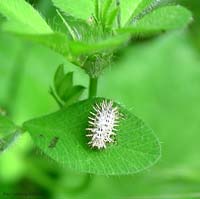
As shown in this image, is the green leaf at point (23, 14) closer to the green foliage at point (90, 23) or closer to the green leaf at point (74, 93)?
the green foliage at point (90, 23)

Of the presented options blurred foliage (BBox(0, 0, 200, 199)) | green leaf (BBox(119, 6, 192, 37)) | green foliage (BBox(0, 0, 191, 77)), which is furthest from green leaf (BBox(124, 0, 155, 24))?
blurred foliage (BBox(0, 0, 200, 199))

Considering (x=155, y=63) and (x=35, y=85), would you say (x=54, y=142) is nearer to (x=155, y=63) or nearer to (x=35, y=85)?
(x=35, y=85)

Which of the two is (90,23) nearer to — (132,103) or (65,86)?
(65,86)

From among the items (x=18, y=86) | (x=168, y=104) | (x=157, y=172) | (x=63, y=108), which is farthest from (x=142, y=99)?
(x=63, y=108)

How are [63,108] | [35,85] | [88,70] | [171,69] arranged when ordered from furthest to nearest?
[171,69], [35,85], [63,108], [88,70]

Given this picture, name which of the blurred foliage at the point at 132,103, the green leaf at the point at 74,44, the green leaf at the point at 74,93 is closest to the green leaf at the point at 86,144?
the green leaf at the point at 74,93

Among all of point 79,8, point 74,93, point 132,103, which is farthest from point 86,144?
point 132,103

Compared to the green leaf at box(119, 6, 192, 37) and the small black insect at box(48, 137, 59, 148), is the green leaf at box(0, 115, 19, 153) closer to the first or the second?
the small black insect at box(48, 137, 59, 148)
